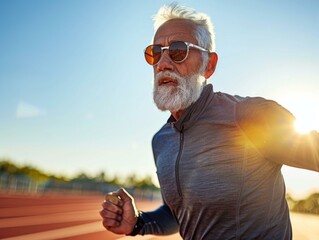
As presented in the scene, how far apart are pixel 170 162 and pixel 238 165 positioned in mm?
486

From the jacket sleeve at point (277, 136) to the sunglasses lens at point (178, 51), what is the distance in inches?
27.1

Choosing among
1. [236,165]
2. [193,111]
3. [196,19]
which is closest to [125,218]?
[193,111]

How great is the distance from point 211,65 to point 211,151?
0.85 m

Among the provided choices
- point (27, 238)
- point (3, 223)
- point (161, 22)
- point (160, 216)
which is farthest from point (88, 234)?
point (161, 22)

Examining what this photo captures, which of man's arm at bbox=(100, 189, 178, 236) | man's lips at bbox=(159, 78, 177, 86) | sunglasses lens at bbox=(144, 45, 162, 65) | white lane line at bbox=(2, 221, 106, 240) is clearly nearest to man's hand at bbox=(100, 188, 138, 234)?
man's arm at bbox=(100, 189, 178, 236)

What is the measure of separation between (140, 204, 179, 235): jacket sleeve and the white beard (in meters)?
0.82

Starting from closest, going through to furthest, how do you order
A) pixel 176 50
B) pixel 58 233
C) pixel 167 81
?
pixel 176 50
pixel 167 81
pixel 58 233

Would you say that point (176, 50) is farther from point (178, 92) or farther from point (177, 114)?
point (177, 114)

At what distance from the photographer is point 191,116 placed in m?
2.21

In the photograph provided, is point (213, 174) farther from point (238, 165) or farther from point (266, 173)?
point (266, 173)

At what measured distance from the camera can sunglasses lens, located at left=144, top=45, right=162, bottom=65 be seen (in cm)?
259

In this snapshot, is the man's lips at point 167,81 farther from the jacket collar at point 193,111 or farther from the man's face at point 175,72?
the jacket collar at point 193,111

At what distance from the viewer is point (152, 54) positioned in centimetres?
265

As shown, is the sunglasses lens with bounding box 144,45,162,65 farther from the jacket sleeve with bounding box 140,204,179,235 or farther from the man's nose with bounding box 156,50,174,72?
the jacket sleeve with bounding box 140,204,179,235
